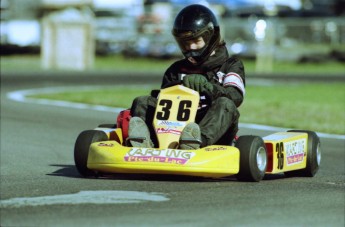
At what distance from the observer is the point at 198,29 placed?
788cm

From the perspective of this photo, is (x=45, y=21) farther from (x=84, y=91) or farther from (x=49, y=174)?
(x=49, y=174)

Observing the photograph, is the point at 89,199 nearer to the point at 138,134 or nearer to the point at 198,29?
the point at 138,134

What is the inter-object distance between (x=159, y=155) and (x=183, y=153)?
166mm

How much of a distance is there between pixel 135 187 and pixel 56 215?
1291mm

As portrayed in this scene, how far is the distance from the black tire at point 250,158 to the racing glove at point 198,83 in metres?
0.52

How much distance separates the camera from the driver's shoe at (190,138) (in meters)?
7.17

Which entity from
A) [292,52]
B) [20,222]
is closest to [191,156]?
[20,222]

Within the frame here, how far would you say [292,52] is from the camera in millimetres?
38062

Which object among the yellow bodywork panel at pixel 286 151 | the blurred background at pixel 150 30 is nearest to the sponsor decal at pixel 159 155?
the yellow bodywork panel at pixel 286 151

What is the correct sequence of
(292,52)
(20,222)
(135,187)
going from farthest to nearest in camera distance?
(292,52), (135,187), (20,222)

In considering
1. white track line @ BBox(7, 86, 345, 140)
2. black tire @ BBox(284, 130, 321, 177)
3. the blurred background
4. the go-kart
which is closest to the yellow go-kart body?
the go-kart

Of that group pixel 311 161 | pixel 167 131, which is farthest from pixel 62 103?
pixel 167 131

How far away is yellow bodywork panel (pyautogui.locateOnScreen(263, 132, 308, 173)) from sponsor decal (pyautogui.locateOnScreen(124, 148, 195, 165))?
86cm

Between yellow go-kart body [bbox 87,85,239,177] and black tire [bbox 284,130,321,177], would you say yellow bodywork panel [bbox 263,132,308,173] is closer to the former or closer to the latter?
black tire [bbox 284,130,321,177]
